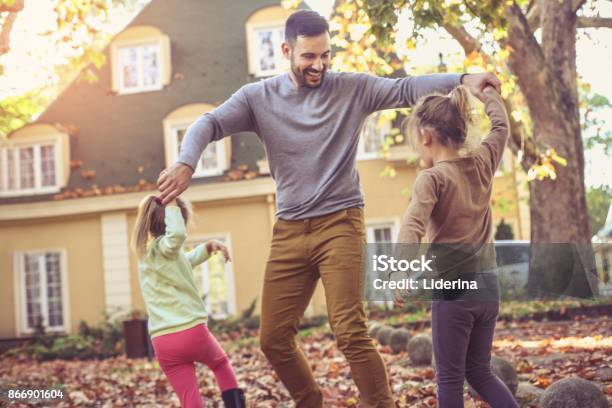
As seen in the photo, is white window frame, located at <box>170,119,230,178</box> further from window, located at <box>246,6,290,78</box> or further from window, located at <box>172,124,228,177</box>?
window, located at <box>246,6,290,78</box>

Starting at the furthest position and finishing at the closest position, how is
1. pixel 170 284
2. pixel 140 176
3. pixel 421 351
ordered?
pixel 140 176 < pixel 421 351 < pixel 170 284

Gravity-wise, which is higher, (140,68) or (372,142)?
(140,68)

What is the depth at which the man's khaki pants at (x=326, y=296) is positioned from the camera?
4172 mm

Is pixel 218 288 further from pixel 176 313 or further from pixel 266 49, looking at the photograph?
pixel 176 313

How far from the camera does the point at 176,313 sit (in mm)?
5102

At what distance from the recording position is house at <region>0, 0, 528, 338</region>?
20672 mm

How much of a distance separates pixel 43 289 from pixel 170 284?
680 inches

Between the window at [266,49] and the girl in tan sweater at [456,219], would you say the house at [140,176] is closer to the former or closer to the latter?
the window at [266,49]

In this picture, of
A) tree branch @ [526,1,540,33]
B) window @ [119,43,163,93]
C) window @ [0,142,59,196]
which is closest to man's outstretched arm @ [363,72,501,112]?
tree branch @ [526,1,540,33]

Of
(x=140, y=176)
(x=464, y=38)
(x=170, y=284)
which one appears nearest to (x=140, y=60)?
(x=140, y=176)

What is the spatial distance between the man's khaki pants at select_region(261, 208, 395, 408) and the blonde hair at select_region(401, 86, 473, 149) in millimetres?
653

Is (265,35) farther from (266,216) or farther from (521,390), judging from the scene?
(521,390)

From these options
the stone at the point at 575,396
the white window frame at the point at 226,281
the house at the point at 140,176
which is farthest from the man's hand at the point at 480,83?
the white window frame at the point at 226,281

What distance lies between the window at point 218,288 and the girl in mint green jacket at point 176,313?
15.2 meters
